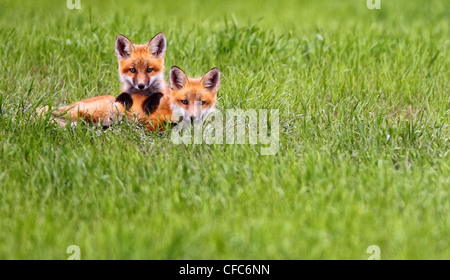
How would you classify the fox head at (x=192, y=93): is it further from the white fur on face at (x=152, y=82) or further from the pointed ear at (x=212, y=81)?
the white fur on face at (x=152, y=82)

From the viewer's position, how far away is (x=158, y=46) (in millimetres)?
6152

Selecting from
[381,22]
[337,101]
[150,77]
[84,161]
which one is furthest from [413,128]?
[381,22]

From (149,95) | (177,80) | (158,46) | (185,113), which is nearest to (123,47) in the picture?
(158,46)

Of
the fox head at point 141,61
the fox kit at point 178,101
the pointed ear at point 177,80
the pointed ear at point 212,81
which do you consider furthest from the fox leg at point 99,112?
the pointed ear at point 212,81

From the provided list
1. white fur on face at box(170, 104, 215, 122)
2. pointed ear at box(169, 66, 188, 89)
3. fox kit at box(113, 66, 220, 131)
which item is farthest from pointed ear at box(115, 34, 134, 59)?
white fur on face at box(170, 104, 215, 122)

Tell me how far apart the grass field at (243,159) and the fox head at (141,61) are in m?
0.47

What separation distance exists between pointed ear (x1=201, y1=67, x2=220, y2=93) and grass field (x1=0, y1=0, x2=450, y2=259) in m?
0.39

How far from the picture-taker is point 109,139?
5918 mm

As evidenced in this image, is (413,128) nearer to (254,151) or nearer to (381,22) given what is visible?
(254,151)

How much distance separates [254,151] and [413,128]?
158 centimetres

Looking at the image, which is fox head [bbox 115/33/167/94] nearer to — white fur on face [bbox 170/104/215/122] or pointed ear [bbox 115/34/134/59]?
pointed ear [bbox 115/34/134/59]
